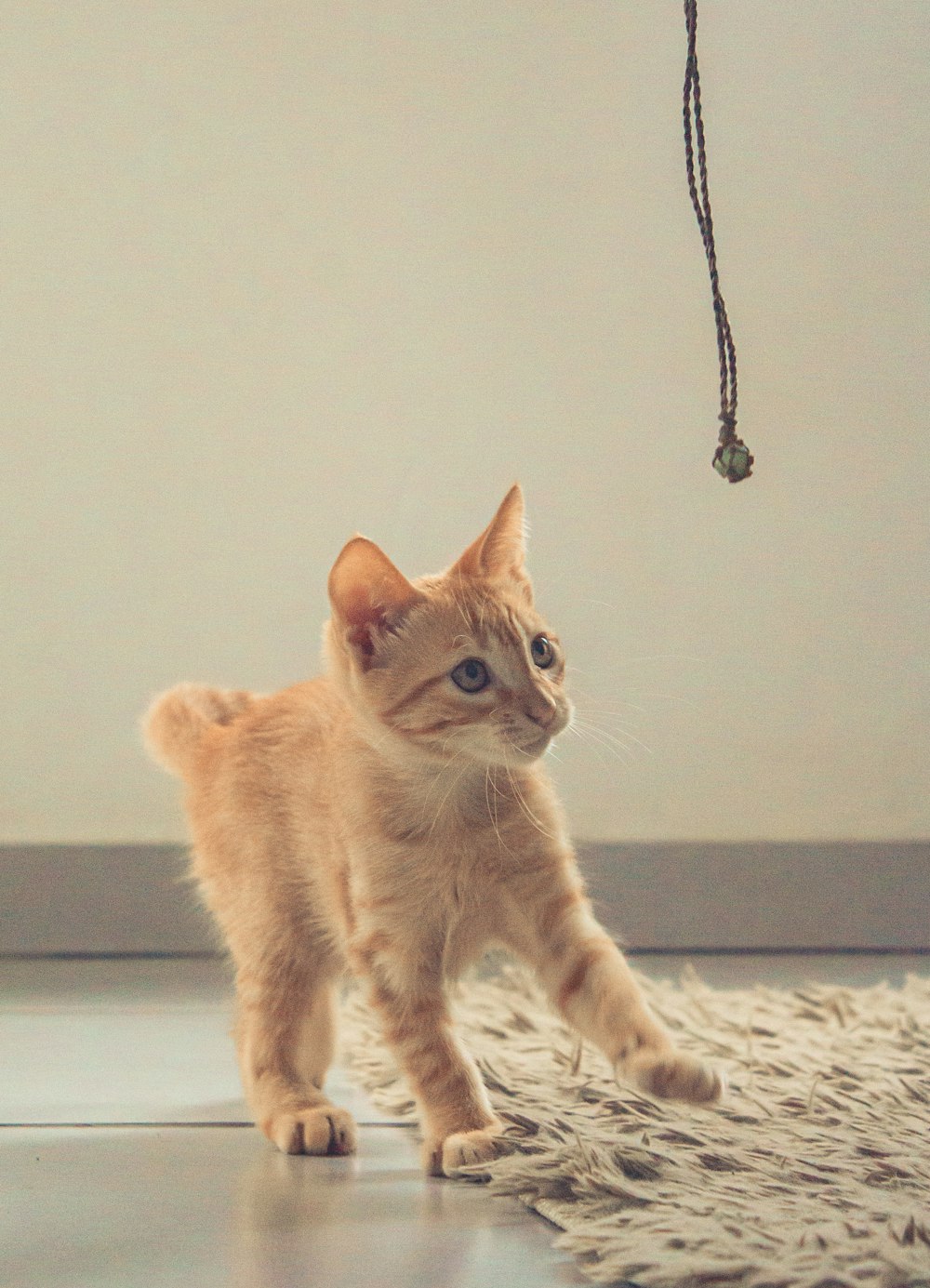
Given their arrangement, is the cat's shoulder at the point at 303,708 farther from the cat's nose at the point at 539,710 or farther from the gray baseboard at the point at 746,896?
the gray baseboard at the point at 746,896

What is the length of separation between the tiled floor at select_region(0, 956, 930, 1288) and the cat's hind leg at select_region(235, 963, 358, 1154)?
24 millimetres

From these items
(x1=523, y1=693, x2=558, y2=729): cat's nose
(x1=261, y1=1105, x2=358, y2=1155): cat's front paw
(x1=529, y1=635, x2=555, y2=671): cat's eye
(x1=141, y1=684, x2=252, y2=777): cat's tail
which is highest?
(x1=529, y1=635, x2=555, y2=671): cat's eye

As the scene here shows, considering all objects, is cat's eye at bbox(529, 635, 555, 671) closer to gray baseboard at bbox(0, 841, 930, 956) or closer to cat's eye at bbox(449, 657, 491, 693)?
cat's eye at bbox(449, 657, 491, 693)

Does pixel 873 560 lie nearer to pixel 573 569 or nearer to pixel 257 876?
pixel 573 569

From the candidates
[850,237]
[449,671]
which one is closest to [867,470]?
[850,237]

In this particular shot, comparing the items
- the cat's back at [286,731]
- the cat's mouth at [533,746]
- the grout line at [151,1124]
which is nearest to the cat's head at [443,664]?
the cat's mouth at [533,746]

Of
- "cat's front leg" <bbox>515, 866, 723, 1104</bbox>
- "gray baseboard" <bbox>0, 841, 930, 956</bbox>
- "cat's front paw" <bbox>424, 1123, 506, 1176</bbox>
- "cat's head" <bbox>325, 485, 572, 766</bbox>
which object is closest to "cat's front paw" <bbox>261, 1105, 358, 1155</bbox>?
"cat's front paw" <bbox>424, 1123, 506, 1176</bbox>

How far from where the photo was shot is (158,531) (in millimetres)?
2525

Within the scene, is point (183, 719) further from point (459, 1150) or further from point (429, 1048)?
point (459, 1150)

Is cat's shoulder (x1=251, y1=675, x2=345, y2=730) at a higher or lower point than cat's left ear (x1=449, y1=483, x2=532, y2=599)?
lower

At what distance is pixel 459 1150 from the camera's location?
3.86 feet

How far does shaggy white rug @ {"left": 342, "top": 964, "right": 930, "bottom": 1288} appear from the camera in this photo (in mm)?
915

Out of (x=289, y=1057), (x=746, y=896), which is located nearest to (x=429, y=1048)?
(x=289, y=1057)

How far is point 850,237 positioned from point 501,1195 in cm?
202
